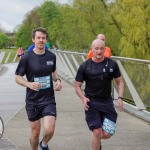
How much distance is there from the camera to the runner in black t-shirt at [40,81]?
5266mm

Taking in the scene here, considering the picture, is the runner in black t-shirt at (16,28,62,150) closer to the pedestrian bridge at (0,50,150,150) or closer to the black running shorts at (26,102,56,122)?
the black running shorts at (26,102,56,122)

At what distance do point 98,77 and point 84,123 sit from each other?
3439 millimetres

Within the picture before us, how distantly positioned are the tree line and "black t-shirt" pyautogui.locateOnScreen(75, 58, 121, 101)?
67.8 feet

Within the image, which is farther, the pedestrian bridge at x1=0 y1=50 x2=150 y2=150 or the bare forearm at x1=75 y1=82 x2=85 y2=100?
the pedestrian bridge at x1=0 y1=50 x2=150 y2=150

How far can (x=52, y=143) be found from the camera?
667cm

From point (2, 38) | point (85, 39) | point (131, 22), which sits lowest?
point (2, 38)

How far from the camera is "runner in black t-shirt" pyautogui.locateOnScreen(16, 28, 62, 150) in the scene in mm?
5266

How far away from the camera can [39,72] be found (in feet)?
17.3

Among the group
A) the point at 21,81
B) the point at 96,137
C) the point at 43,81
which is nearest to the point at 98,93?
the point at 96,137

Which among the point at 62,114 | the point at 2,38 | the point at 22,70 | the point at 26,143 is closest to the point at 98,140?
the point at 22,70

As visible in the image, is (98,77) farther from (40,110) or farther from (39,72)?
(40,110)

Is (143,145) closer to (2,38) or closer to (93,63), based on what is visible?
(93,63)

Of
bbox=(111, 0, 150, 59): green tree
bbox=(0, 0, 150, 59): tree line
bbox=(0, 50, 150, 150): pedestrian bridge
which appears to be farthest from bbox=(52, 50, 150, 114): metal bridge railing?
bbox=(0, 0, 150, 59): tree line

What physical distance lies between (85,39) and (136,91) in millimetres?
28831
